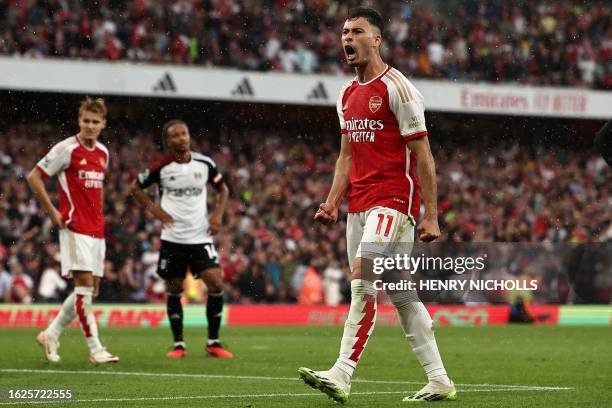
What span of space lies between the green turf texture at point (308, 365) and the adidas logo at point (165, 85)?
31.1 ft

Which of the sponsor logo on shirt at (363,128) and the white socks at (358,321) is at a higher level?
the sponsor logo on shirt at (363,128)

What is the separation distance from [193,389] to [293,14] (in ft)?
72.6

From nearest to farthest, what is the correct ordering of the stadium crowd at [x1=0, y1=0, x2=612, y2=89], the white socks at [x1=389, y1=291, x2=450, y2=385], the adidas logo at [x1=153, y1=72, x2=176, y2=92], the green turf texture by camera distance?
the white socks at [x1=389, y1=291, x2=450, y2=385], the green turf texture, the stadium crowd at [x1=0, y1=0, x2=612, y2=89], the adidas logo at [x1=153, y1=72, x2=176, y2=92]

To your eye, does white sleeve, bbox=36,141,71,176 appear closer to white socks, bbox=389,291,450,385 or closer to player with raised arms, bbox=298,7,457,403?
player with raised arms, bbox=298,7,457,403

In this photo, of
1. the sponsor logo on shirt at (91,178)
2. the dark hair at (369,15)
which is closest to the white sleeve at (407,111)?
the dark hair at (369,15)

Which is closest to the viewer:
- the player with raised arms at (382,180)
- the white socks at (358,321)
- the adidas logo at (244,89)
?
the white socks at (358,321)

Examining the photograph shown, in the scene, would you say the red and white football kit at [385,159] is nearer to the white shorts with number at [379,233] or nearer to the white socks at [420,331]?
the white shorts with number at [379,233]

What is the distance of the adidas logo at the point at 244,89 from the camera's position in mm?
28125

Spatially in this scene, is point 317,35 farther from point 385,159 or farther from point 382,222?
point 382,222

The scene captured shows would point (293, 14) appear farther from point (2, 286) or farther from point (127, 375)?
point (127, 375)

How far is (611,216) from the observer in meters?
29.7

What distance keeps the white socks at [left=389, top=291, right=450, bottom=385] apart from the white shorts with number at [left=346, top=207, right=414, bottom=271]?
0.28 metres

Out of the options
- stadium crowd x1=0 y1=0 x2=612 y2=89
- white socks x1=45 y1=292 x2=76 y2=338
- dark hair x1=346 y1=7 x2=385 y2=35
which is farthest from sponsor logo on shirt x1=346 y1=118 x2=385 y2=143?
stadium crowd x1=0 y1=0 x2=612 y2=89

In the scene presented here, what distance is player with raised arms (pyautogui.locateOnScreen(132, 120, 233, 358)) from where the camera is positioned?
12.4 metres
